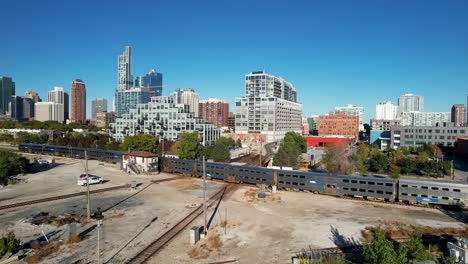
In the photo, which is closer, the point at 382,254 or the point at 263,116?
the point at 382,254

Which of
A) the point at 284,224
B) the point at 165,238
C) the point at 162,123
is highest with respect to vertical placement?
the point at 162,123

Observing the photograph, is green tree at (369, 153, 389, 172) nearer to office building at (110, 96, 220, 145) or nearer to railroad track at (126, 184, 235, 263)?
railroad track at (126, 184, 235, 263)

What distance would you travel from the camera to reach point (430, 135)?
299ft

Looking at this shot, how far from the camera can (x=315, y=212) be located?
1092 inches

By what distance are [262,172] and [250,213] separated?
37.2 feet

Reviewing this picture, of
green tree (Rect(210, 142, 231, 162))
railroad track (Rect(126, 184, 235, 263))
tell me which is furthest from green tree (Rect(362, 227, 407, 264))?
green tree (Rect(210, 142, 231, 162))

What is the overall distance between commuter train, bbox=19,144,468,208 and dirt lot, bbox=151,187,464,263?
140cm

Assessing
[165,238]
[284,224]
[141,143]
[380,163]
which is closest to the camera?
[165,238]

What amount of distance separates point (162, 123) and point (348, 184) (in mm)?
74041

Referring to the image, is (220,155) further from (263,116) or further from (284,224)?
(263,116)

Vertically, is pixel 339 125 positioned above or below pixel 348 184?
above

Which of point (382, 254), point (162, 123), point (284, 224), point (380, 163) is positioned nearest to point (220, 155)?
point (380, 163)

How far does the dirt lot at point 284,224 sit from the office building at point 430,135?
73682mm

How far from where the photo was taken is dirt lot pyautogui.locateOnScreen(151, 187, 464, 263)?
62.2 ft
